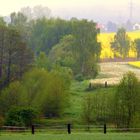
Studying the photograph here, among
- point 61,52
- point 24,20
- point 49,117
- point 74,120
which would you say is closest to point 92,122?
point 74,120

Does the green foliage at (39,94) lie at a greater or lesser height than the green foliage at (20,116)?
greater

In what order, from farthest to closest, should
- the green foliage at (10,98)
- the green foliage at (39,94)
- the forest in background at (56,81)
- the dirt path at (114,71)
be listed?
A: the dirt path at (114,71) < the green foliage at (39,94) < the green foliage at (10,98) < the forest in background at (56,81)

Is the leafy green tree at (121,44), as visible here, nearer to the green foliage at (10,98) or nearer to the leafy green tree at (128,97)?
the green foliage at (10,98)

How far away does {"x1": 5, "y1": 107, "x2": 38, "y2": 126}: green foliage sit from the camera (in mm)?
42241

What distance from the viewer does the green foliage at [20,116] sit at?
4224cm

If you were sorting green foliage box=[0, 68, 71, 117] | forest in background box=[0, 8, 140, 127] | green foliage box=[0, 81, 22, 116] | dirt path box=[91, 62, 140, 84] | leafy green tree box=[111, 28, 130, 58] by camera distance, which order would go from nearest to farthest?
1. forest in background box=[0, 8, 140, 127]
2. green foliage box=[0, 81, 22, 116]
3. green foliage box=[0, 68, 71, 117]
4. dirt path box=[91, 62, 140, 84]
5. leafy green tree box=[111, 28, 130, 58]

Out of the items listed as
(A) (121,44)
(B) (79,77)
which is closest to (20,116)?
(B) (79,77)

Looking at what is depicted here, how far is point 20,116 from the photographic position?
42469 mm

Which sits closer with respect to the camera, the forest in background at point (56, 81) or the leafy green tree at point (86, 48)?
Result: the forest in background at point (56, 81)

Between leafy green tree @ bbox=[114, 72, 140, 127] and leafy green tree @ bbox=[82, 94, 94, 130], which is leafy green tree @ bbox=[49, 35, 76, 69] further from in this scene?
leafy green tree @ bbox=[114, 72, 140, 127]

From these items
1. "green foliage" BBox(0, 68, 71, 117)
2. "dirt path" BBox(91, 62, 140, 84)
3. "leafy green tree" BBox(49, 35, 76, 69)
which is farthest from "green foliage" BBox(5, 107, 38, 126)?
"dirt path" BBox(91, 62, 140, 84)

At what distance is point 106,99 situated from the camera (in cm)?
4634

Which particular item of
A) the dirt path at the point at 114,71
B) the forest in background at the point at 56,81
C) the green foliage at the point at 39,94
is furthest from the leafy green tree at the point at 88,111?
the dirt path at the point at 114,71

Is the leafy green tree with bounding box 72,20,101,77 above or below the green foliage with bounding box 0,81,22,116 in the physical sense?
above
